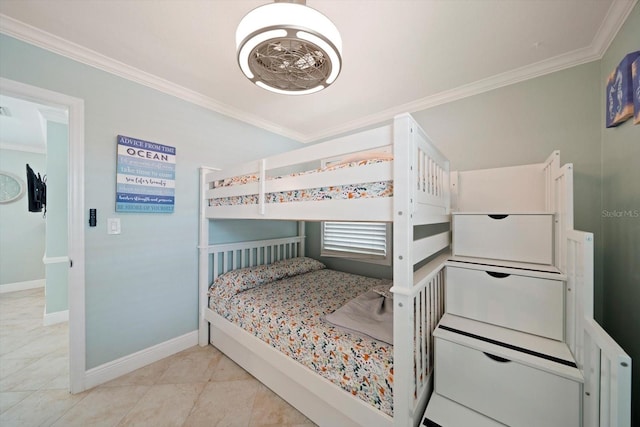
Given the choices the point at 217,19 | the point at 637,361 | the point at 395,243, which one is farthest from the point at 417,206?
the point at 217,19

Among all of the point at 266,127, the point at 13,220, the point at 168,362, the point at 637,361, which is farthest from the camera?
the point at 13,220

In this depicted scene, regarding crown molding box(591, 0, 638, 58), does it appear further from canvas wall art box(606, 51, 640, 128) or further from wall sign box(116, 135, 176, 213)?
wall sign box(116, 135, 176, 213)

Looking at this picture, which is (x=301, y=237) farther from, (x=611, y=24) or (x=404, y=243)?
(x=611, y=24)

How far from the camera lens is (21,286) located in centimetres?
401

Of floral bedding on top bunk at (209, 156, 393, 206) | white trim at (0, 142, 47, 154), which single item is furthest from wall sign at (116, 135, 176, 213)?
white trim at (0, 142, 47, 154)

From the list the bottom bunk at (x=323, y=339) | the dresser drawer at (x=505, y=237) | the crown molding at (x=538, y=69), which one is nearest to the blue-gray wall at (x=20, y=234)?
the bottom bunk at (x=323, y=339)

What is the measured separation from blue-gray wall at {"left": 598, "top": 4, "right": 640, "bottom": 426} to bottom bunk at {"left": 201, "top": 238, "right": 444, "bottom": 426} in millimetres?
955

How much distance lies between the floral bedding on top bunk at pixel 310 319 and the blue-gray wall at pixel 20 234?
14.3 feet

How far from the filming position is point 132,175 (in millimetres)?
1982

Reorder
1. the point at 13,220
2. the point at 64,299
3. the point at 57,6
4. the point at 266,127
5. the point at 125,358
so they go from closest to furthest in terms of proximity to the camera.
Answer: the point at 57,6 < the point at 125,358 < the point at 64,299 < the point at 266,127 < the point at 13,220

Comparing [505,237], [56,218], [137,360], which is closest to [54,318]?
[56,218]

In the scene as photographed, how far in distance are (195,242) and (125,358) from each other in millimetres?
1060

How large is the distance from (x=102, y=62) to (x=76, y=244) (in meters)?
1.41

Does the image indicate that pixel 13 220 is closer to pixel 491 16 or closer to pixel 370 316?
pixel 370 316
